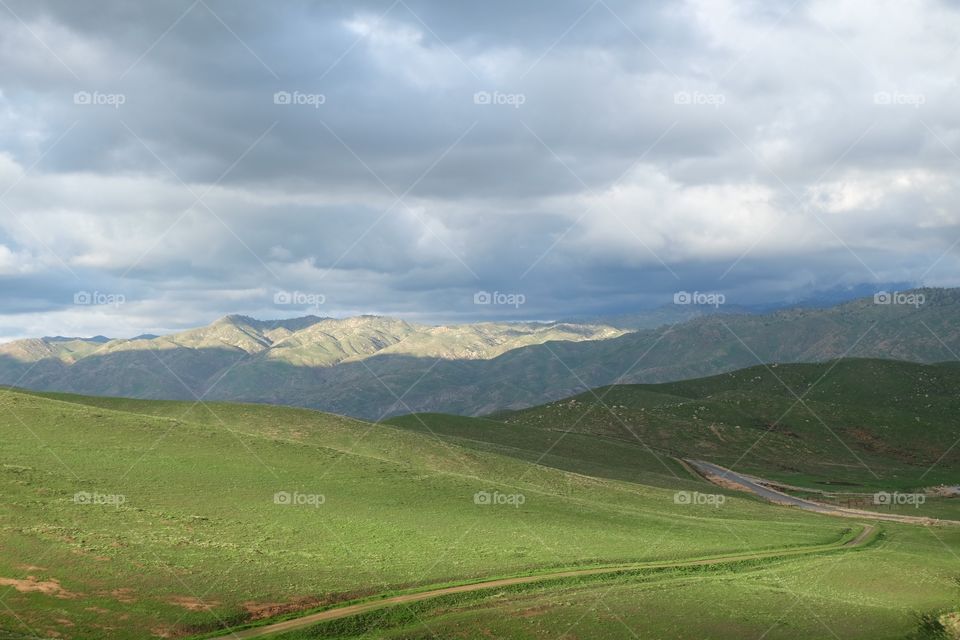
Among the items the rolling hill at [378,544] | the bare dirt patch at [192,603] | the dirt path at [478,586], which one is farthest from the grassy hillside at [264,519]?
the dirt path at [478,586]

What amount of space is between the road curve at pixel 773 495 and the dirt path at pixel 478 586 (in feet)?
91.0

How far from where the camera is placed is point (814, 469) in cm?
15512

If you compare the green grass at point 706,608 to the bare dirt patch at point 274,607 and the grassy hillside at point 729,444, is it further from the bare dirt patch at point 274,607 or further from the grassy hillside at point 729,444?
the grassy hillside at point 729,444

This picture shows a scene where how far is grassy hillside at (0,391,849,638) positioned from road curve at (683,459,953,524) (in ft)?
33.2

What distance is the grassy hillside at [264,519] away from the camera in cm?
4394

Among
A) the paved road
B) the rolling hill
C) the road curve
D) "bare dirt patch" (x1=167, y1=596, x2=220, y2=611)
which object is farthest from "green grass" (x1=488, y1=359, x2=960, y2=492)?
"bare dirt patch" (x1=167, y1=596, x2=220, y2=611)

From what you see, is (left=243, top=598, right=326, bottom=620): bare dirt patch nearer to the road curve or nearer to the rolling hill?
the rolling hill

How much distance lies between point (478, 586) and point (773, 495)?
272 ft

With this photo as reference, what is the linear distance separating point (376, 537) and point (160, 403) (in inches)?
2651

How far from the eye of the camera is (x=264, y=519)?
6241 centimetres

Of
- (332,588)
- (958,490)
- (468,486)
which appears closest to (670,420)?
(958,490)

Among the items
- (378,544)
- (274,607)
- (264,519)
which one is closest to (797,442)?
(378,544)

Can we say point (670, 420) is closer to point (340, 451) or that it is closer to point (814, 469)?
point (814, 469)

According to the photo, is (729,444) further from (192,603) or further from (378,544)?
(192,603)
